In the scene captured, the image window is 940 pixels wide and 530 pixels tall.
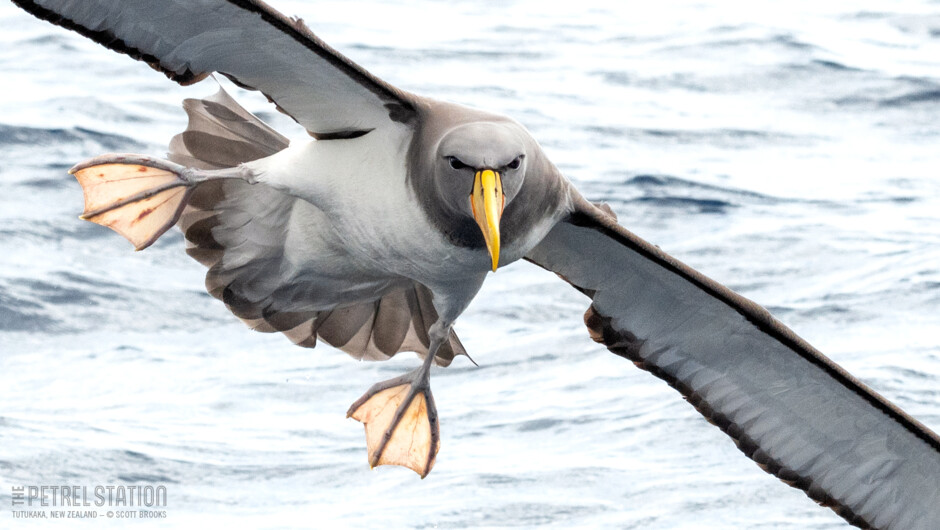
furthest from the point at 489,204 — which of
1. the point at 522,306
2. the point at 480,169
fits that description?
the point at 522,306

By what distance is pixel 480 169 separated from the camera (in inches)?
255

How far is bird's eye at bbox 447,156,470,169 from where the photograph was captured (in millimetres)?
6539

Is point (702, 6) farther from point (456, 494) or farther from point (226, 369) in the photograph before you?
point (456, 494)

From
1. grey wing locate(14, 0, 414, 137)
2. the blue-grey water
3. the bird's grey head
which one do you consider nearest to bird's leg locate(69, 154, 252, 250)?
grey wing locate(14, 0, 414, 137)

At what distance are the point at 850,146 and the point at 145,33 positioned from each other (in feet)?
37.4

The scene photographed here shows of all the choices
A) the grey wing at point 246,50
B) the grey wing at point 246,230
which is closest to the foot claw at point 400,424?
the grey wing at point 246,230

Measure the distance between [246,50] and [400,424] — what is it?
2.52 metres

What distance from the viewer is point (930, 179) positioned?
51.9ft

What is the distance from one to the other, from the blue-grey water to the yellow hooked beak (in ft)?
10.8

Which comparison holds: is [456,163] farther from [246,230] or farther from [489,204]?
[246,230]

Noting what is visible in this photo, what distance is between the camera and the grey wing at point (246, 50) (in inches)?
264

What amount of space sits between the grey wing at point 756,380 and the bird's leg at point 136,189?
1976 millimetres

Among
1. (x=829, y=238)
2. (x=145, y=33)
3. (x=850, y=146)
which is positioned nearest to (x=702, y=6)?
(x=850, y=146)

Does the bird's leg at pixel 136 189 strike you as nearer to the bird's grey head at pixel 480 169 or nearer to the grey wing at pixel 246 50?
the grey wing at pixel 246 50
